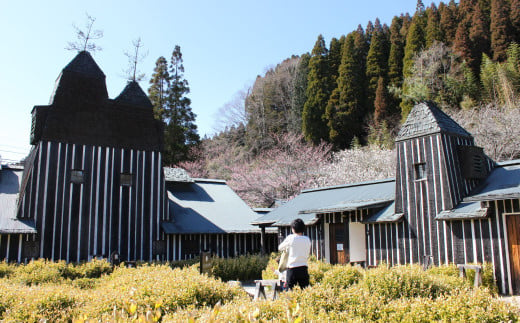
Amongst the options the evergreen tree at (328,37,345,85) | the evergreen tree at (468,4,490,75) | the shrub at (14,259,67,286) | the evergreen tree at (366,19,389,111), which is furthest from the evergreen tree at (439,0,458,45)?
the shrub at (14,259,67,286)

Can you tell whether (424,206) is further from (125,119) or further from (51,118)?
(51,118)

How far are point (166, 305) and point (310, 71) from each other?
37.7 m

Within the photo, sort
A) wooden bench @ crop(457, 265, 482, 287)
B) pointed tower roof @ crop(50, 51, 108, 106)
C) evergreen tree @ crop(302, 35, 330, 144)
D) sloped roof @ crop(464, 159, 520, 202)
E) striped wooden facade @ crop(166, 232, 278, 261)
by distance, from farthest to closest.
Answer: evergreen tree @ crop(302, 35, 330, 144)
striped wooden facade @ crop(166, 232, 278, 261)
pointed tower roof @ crop(50, 51, 108, 106)
sloped roof @ crop(464, 159, 520, 202)
wooden bench @ crop(457, 265, 482, 287)

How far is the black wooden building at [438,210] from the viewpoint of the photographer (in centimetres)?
1075

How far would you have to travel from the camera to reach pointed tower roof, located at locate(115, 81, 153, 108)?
19.1m

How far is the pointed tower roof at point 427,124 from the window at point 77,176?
12702 millimetres

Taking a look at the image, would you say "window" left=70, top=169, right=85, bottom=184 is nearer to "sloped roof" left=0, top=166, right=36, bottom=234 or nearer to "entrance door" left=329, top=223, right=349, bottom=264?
"sloped roof" left=0, top=166, right=36, bottom=234

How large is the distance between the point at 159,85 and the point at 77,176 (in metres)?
22.1

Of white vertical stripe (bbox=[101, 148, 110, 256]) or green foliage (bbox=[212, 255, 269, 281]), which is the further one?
white vertical stripe (bbox=[101, 148, 110, 256])

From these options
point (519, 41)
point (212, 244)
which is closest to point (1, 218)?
point (212, 244)

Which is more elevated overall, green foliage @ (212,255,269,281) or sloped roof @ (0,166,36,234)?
sloped roof @ (0,166,36,234)

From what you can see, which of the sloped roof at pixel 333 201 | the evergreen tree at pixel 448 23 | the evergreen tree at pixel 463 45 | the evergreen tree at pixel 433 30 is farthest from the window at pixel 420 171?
the evergreen tree at pixel 448 23

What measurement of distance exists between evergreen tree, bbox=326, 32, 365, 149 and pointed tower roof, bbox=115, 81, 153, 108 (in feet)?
70.3

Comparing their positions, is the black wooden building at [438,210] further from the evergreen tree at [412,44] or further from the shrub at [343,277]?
the evergreen tree at [412,44]
